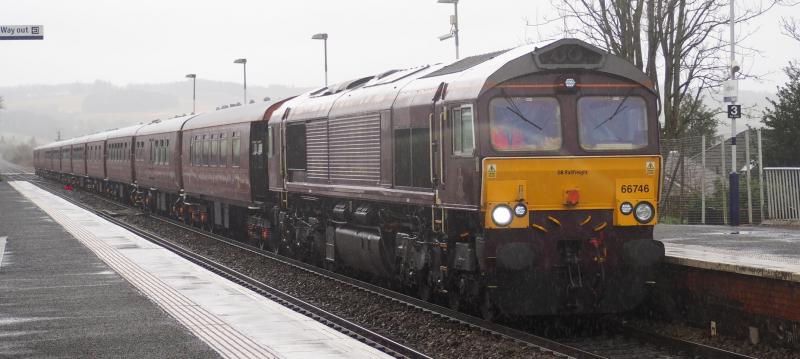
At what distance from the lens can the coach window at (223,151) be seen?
86.1 feet

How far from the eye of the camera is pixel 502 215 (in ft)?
38.9

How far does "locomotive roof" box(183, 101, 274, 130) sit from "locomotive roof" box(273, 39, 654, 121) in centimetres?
694

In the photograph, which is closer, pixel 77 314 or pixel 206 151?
pixel 77 314

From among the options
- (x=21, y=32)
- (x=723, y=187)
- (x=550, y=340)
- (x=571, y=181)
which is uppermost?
(x=21, y=32)

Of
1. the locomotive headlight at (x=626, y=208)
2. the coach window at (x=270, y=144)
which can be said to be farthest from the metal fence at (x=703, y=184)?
the locomotive headlight at (x=626, y=208)

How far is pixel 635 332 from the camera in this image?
484 inches

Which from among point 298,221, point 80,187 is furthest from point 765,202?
point 80,187

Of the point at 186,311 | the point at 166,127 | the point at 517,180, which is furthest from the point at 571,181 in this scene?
the point at 166,127

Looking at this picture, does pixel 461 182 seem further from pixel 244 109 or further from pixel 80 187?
pixel 80 187

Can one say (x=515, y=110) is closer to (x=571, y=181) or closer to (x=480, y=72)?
→ (x=480, y=72)

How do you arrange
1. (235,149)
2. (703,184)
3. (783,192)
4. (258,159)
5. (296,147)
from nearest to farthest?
(296,147) < (783,192) < (258,159) < (703,184) < (235,149)

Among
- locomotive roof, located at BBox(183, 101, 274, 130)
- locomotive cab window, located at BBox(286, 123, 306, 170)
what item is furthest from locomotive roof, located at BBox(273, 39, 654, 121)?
locomotive roof, located at BBox(183, 101, 274, 130)

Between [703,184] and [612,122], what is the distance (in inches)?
475

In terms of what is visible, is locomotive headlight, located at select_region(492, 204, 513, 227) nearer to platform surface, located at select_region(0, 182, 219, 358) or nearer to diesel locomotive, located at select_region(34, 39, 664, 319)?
diesel locomotive, located at select_region(34, 39, 664, 319)
